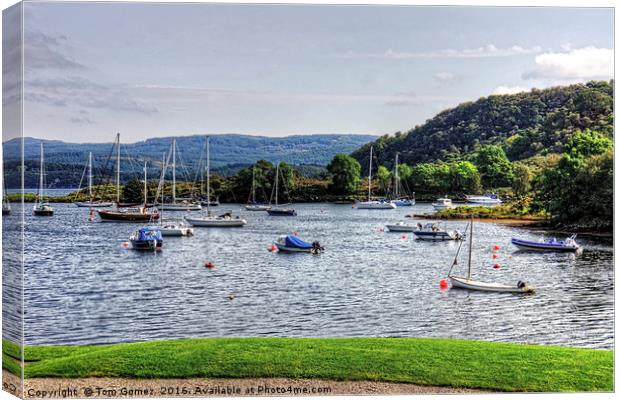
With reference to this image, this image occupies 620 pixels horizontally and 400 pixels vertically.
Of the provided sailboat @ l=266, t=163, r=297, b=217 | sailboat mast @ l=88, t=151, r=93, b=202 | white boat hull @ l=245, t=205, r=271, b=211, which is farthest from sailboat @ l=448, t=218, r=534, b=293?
sailboat mast @ l=88, t=151, r=93, b=202

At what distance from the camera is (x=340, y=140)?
16.2 meters

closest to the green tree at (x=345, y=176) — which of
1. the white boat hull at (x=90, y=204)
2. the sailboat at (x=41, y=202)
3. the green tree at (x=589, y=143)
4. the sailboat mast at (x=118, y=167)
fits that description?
the sailboat mast at (x=118, y=167)

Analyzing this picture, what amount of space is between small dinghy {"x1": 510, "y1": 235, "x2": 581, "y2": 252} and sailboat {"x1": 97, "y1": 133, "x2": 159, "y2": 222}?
746 centimetres

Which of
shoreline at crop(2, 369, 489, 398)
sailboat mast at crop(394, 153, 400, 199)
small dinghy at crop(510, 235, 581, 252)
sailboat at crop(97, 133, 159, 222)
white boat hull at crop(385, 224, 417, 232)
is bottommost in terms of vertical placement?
shoreline at crop(2, 369, 489, 398)

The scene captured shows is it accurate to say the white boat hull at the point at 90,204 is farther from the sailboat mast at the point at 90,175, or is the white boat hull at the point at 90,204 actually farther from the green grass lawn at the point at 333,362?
the green grass lawn at the point at 333,362

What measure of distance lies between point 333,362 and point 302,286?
2094mm

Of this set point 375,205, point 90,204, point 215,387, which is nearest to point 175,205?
point 90,204

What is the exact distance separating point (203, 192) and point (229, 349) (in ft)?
13.2

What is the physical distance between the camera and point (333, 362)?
1441 cm

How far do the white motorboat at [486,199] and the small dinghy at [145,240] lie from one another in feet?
20.3

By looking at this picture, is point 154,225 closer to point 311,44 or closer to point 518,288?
point 311,44

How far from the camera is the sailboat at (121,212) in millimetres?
16194

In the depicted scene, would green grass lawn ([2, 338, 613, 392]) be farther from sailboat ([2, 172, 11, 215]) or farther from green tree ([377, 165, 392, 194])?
green tree ([377, 165, 392, 194])

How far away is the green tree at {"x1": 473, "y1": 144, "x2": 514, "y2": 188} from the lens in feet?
58.0
